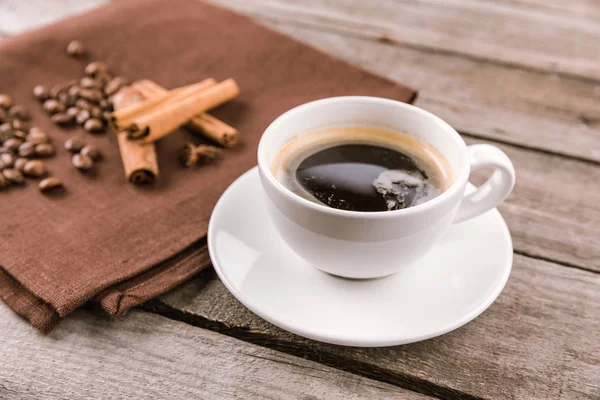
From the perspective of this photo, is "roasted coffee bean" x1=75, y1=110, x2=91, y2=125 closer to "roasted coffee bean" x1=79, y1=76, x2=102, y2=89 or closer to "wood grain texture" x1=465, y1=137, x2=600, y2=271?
"roasted coffee bean" x1=79, y1=76, x2=102, y2=89

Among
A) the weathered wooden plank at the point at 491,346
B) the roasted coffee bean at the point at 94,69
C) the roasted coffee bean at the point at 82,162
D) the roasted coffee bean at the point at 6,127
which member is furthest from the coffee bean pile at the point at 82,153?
the weathered wooden plank at the point at 491,346

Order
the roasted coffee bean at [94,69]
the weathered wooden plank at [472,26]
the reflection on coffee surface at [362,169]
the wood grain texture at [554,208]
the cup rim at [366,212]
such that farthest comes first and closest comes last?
the weathered wooden plank at [472,26], the roasted coffee bean at [94,69], the wood grain texture at [554,208], the reflection on coffee surface at [362,169], the cup rim at [366,212]

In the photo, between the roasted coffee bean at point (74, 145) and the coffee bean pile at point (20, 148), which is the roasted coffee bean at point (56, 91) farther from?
the roasted coffee bean at point (74, 145)

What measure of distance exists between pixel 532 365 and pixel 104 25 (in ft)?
3.67

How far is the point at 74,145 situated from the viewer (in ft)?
3.35

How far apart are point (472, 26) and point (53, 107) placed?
1062 mm

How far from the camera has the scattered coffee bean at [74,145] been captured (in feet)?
3.34

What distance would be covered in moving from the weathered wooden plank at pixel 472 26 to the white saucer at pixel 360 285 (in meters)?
0.75

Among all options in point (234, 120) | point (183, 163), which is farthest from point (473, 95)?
point (183, 163)

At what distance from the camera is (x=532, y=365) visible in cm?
69

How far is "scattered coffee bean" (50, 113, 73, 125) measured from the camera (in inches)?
42.9

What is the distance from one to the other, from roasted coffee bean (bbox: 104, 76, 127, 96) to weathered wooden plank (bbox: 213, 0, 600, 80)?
1.60 ft

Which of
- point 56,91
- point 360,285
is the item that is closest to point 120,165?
point 56,91

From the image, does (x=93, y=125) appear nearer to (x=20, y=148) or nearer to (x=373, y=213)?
(x=20, y=148)
